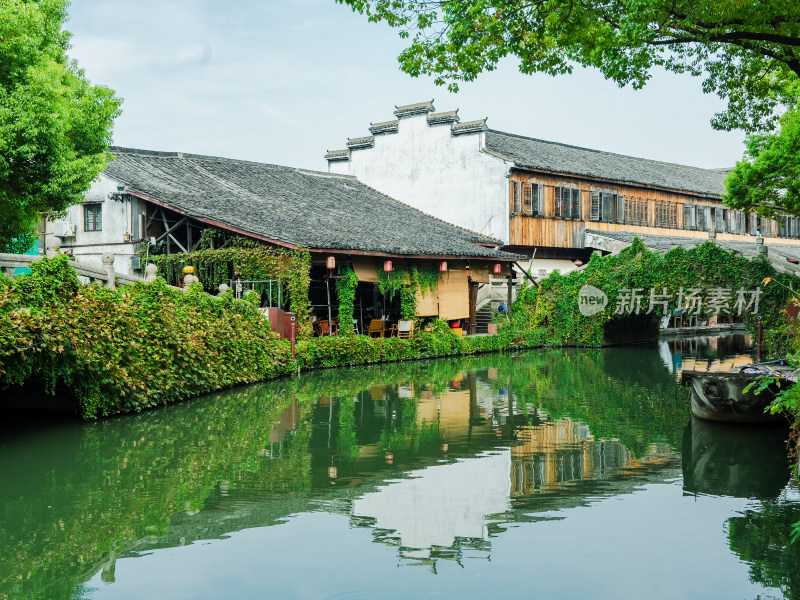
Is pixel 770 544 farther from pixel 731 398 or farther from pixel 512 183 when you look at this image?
pixel 512 183

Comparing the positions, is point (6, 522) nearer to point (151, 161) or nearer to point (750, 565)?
point (750, 565)

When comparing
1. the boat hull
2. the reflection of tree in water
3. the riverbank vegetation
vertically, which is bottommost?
the reflection of tree in water

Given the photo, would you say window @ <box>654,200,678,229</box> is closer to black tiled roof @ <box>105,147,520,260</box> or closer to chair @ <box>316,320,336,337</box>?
black tiled roof @ <box>105,147,520,260</box>

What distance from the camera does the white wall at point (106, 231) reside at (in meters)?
21.8

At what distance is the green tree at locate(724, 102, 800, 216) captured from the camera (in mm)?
17828

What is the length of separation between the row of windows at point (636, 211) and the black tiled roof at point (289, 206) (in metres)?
2.57

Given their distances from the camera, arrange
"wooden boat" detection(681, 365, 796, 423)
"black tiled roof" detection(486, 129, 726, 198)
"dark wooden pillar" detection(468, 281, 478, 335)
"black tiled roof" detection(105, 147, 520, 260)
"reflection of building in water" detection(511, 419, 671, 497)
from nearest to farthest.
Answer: "reflection of building in water" detection(511, 419, 671, 497) → "wooden boat" detection(681, 365, 796, 423) → "black tiled roof" detection(105, 147, 520, 260) → "dark wooden pillar" detection(468, 281, 478, 335) → "black tiled roof" detection(486, 129, 726, 198)

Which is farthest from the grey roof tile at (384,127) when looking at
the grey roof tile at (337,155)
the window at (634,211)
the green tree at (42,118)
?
the green tree at (42,118)

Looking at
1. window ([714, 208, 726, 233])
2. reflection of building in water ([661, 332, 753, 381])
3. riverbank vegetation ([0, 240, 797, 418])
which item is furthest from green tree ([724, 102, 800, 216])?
window ([714, 208, 726, 233])

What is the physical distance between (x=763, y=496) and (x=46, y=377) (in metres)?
8.90

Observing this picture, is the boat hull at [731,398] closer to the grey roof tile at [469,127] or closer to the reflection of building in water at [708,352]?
the reflection of building in water at [708,352]

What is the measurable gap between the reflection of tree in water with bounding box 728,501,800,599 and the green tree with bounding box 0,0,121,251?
1269 centimetres

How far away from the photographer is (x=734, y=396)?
1115 cm

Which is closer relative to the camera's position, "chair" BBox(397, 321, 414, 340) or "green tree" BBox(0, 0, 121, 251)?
"green tree" BBox(0, 0, 121, 251)
